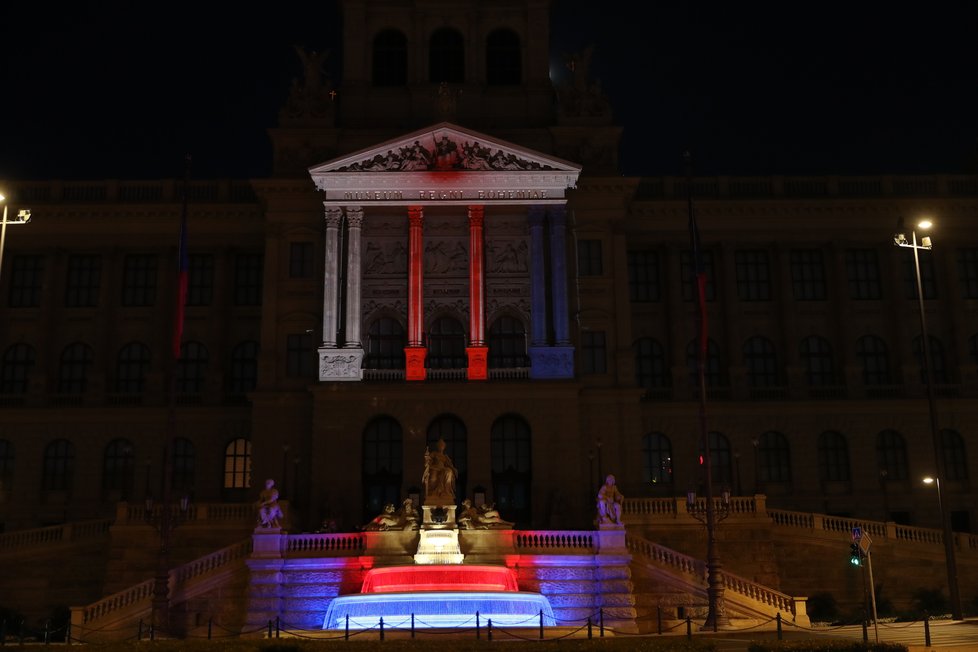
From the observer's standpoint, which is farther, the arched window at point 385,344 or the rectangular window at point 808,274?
the rectangular window at point 808,274

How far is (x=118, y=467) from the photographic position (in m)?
58.0

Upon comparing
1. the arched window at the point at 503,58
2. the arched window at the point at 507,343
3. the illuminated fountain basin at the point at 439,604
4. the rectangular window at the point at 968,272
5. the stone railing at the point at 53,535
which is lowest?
the illuminated fountain basin at the point at 439,604

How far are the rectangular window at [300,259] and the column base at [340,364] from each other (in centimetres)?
575

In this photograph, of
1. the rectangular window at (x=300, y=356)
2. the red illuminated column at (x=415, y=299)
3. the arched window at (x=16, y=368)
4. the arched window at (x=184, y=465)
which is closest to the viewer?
the red illuminated column at (x=415, y=299)

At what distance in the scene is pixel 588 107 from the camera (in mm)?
58188

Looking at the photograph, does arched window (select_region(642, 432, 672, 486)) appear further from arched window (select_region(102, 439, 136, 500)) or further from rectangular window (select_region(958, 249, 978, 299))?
arched window (select_region(102, 439, 136, 500))

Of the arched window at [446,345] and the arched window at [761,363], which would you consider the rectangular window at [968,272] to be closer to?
the arched window at [761,363]

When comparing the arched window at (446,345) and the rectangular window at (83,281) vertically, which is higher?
the rectangular window at (83,281)

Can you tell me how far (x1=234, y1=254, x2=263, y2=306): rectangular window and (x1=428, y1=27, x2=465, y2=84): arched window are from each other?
14.3 m

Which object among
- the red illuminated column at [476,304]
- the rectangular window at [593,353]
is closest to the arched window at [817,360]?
the rectangular window at [593,353]

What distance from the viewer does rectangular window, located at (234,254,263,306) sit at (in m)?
61.0

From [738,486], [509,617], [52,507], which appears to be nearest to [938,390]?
[738,486]

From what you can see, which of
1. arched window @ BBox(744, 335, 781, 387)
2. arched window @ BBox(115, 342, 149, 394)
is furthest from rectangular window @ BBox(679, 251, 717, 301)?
arched window @ BBox(115, 342, 149, 394)

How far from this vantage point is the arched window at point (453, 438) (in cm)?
5250
